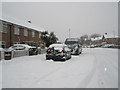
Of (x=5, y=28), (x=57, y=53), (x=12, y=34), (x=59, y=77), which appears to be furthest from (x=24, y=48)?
(x=59, y=77)

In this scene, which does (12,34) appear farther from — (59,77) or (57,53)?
(59,77)

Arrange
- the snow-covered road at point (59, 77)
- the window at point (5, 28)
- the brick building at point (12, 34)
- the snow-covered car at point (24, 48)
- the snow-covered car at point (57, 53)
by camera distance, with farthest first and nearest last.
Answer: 1. the window at point (5, 28)
2. the brick building at point (12, 34)
3. the snow-covered car at point (24, 48)
4. the snow-covered car at point (57, 53)
5. the snow-covered road at point (59, 77)

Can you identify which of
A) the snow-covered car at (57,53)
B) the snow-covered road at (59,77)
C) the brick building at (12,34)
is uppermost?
the brick building at (12,34)

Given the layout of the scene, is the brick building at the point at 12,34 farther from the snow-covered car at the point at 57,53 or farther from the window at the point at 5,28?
the snow-covered car at the point at 57,53

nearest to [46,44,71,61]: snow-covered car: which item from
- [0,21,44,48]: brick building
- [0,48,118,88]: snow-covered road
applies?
[0,48,118,88]: snow-covered road

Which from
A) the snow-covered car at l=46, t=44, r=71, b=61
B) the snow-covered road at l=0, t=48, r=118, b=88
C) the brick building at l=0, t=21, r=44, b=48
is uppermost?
the brick building at l=0, t=21, r=44, b=48

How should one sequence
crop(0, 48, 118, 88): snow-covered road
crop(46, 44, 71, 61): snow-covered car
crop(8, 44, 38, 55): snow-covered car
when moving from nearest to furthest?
1. crop(0, 48, 118, 88): snow-covered road
2. crop(46, 44, 71, 61): snow-covered car
3. crop(8, 44, 38, 55): snow-covered car

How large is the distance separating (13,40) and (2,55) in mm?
13416

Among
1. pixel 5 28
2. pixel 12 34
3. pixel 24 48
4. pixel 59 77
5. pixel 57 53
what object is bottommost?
pixel 59 77

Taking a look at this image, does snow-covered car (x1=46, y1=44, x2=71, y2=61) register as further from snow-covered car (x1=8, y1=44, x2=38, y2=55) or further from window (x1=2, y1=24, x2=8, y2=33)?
window (x1=2, y1=24, x2=8, y2=33)

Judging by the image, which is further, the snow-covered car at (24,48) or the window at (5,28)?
the window at (5,28)

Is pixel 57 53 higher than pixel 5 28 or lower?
lower

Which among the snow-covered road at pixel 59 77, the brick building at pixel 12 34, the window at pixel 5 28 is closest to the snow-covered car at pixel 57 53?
the snow-covered road at pixel 59 77

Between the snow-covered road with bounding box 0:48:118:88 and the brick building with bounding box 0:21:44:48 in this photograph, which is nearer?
the snow-covered road with bounding box 0:48:118:88
